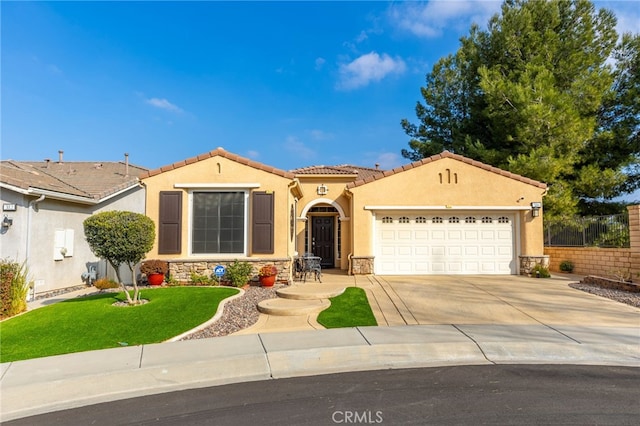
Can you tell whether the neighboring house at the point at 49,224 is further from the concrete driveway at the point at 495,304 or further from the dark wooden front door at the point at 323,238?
the concrete driveway at the point at 495,304

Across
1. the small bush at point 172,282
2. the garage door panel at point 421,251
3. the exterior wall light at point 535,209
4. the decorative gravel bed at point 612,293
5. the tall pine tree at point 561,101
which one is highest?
the tall pine tree at point 561,101

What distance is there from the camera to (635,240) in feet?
35.2

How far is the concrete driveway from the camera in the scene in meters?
7.16

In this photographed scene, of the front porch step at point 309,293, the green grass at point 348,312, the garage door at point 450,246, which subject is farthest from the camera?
the garage door at point 450,246

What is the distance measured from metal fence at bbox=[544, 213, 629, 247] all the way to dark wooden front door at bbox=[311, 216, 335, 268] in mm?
8630

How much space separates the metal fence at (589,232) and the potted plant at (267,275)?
1074 cm

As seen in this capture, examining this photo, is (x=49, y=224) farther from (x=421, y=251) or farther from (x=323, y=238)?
(x=421, y=251)

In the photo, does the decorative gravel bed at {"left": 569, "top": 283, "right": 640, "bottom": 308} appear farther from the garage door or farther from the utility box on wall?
the utility box on wall

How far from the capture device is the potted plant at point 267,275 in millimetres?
10469

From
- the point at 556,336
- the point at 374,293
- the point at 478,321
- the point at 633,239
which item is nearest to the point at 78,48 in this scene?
the point at 374,293

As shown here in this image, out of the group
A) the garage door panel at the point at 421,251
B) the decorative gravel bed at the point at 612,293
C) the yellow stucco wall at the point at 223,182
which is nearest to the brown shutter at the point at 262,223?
the yellow stucco wall at the point at 223,182

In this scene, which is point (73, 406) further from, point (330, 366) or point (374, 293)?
point (374, 293)

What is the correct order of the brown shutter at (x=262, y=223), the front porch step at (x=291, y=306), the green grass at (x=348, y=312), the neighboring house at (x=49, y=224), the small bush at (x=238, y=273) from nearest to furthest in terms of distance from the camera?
the green grass at (x=348, y=312) < the front porch step at (x=291, y=306) < the neighboring house at (x=49, y=224) < the small bush at (x=238, y=273) < the brown shutter at (x=262, y=223)

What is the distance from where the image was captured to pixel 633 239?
1080cm
